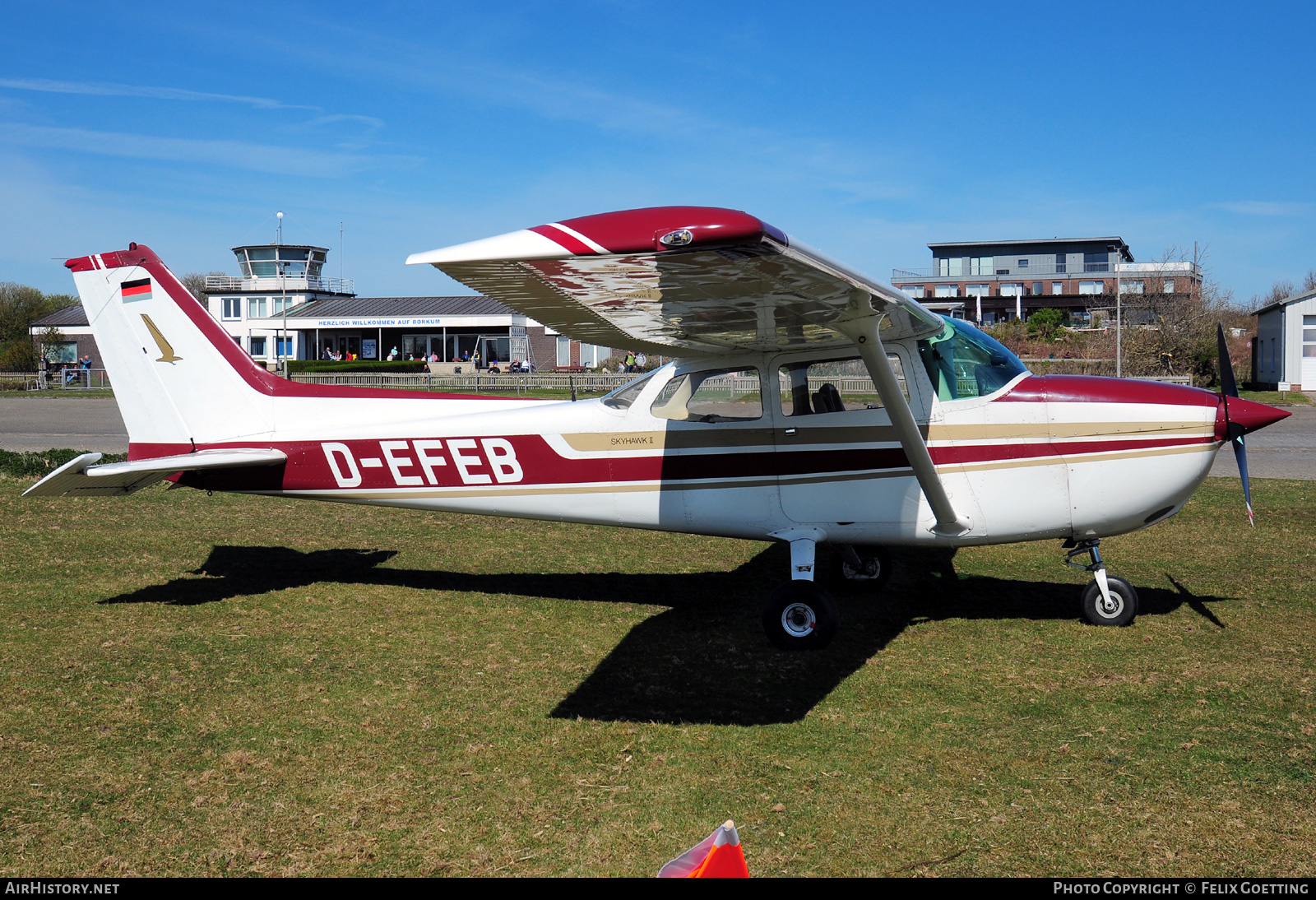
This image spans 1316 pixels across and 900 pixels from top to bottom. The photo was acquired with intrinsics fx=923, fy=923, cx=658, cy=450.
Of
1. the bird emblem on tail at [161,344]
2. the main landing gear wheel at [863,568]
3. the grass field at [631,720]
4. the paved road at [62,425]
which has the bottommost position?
the grass field at [631,720]

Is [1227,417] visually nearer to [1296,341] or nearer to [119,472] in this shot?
[119,472]

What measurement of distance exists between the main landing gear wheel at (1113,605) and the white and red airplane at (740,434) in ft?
0.05

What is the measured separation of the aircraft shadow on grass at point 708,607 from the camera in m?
A: 5.58

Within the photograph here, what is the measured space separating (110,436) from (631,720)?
19.5 meters

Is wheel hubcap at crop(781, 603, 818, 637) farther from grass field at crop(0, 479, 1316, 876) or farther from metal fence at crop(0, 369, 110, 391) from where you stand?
metal fence at crop(0, 369, 110, 391)

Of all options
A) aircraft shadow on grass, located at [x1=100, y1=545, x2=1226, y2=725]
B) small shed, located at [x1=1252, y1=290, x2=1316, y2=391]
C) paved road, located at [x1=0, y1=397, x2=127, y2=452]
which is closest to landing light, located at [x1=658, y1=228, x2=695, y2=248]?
aircraft shadow on grass, located at [x1=100, y1=545, x2=1226, y2=725]

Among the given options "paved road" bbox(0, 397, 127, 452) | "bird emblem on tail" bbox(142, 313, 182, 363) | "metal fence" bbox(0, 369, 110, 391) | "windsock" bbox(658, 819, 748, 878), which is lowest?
"windsock" bbox(658, 819, 748, 878)

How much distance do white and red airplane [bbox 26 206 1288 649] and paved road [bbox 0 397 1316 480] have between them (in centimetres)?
798

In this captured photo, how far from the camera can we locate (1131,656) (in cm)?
619

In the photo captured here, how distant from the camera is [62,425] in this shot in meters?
23.7

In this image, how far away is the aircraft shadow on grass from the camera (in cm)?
558

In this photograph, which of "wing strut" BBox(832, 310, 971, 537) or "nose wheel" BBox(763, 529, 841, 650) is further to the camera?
"nose wheel" BBox(763, 529, 841, 650)

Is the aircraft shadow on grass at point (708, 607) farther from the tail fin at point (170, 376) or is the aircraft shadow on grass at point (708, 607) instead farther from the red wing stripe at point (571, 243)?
the red wing stripe at point (571, 243)

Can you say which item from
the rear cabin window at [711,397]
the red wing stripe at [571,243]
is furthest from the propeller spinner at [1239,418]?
the red wing stripe at [571,243]
